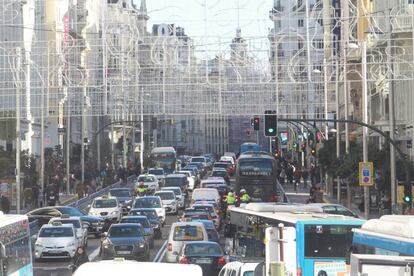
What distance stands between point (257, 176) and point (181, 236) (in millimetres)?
28499

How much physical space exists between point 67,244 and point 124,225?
1996 millimetres

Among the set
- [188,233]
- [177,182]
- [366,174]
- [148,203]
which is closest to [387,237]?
[188,233]

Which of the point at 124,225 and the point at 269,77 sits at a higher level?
the point at 269,77

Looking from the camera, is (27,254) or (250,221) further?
(250,221)

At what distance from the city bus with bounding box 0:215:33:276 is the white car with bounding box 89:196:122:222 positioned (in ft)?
89.9

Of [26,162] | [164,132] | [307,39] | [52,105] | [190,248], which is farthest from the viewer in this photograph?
[164,132]

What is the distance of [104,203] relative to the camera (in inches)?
2057

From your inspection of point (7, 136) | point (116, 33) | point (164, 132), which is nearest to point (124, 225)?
point (116, 33)

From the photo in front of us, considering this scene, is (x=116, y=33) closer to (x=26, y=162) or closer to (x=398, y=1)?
(x=26, y=162)

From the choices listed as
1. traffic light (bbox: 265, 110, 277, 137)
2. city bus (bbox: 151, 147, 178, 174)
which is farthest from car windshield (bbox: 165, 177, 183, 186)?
city bus (bbox: 151, 147, 178, 174)

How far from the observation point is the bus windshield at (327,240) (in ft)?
70.7

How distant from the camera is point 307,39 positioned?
56812 millimetres

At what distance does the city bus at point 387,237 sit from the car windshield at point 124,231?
1786 cm

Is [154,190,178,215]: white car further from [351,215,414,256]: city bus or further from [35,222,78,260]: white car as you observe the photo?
[351,215,414,256]: city bus
